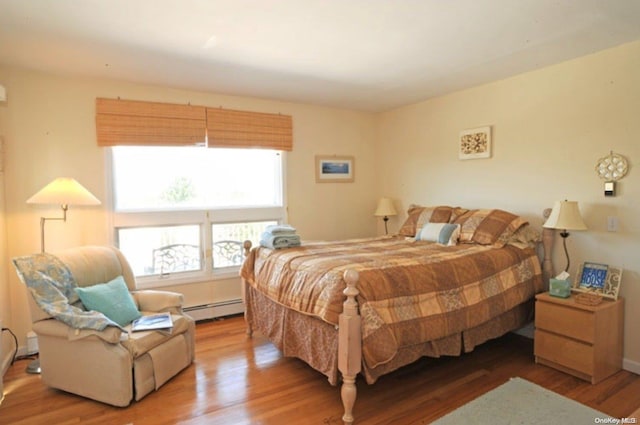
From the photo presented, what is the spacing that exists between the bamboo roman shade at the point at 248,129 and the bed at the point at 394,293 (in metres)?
1.26

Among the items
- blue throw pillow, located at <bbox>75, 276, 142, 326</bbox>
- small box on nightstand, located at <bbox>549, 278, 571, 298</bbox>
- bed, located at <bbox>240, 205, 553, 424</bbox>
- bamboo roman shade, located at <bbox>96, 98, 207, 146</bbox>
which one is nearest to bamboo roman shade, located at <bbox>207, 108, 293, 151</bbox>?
bamboo roman shade, located at <bbox>96, 98, 207, 146</bbox>

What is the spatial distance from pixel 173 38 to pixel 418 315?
2.44 meters

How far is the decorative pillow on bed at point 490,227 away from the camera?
10.4 ft

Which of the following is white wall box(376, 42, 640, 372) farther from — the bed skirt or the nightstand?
the bed skirt

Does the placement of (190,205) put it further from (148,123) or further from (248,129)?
(248,129)

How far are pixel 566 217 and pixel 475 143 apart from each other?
1245 mm

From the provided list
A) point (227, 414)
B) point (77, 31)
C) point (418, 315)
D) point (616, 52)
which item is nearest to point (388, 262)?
point (418, 315)

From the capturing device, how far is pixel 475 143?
12.4 ft

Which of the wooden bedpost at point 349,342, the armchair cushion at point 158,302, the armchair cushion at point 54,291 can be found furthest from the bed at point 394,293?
the armchair cushion at point 54,291

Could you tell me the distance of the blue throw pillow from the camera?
2.61 meters

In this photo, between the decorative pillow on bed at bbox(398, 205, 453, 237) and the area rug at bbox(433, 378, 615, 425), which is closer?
the area rug at bbox(433, 378, 615, 425)

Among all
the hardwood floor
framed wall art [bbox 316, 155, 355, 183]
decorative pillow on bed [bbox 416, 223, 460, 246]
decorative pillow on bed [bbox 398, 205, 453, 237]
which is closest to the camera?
the hardwood floor

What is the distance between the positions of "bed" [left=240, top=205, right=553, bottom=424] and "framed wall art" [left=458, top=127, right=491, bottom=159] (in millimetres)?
638

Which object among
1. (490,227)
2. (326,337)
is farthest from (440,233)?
(326,337)
